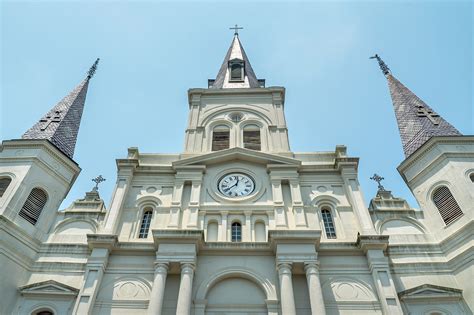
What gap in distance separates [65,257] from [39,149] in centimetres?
598

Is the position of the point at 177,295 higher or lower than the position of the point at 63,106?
lower

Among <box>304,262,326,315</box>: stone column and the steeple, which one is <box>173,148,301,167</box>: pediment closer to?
<box>304,262,326,315</box>: stone column

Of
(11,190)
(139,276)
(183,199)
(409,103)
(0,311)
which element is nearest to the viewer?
(0,311)

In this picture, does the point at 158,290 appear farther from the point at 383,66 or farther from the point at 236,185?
the point at 383,66

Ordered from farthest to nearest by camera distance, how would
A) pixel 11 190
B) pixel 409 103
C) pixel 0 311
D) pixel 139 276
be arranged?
1. pixel 409 103
2. pixel 11 190
3. pixel 139 276
4. pixel 0 311

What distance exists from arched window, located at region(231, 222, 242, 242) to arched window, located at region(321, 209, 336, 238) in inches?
159

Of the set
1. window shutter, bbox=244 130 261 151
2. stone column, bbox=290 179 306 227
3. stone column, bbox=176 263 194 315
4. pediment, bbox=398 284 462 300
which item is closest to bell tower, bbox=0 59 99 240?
stone column, bbox=176 263 194 315

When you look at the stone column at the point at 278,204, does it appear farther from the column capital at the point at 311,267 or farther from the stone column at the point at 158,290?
the stone column at the point at 158,290

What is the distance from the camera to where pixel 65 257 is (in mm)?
17047

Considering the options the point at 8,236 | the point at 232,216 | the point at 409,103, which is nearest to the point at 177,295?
the point at 232,216

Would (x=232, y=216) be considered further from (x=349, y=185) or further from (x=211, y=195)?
(x=349, y=185)

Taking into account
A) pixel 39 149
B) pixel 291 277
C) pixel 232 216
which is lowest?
pixel 291 277

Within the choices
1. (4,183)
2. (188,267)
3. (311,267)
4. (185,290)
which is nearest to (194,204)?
(188,267)

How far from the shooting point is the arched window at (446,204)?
17.3 m
